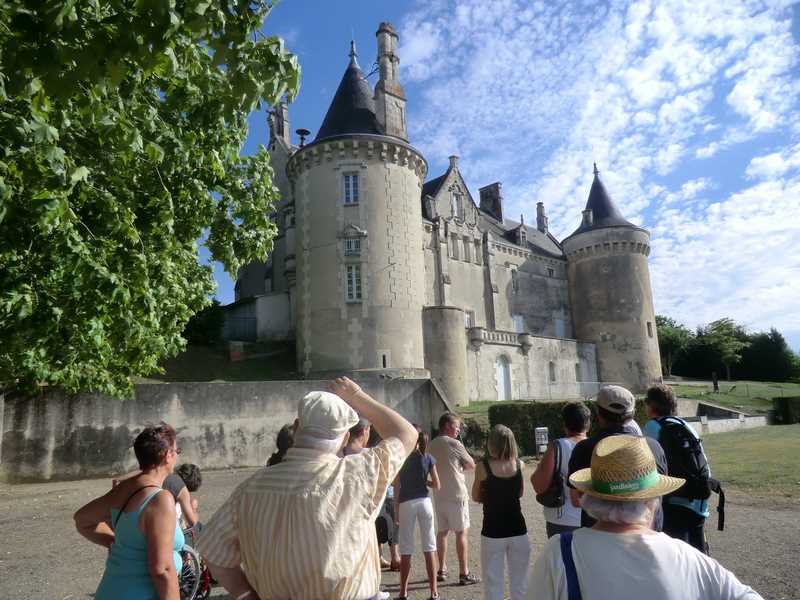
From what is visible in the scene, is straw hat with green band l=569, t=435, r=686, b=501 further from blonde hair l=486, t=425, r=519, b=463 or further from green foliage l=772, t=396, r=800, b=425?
green foliage l=772, t=396, r=800, b=425

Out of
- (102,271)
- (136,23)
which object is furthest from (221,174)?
(136,23)

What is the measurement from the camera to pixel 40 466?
13.2m

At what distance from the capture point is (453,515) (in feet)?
20.1

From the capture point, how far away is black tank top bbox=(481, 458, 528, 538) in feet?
15.4

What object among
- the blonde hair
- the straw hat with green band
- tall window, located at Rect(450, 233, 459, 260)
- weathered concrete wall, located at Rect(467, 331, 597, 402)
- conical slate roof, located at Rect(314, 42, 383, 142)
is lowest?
the blonde hair

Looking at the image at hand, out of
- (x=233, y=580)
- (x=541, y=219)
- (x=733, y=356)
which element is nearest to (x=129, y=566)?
(x=233, y=580)

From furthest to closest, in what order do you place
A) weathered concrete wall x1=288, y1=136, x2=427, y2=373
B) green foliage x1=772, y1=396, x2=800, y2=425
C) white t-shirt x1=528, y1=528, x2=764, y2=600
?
green foliage x1=772, y1=396, x2=800, y2=425 → weathered concrete wall x1=288, y1=136, x2=427, y2=373 → white t-shirt x1=528, y1=528, x2=764, y2=600

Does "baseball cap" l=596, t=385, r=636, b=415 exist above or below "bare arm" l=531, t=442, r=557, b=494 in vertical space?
above

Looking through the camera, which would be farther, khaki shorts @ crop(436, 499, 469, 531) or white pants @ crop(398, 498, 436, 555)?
khaki shorts @ crop(436, 499, 469, 531)

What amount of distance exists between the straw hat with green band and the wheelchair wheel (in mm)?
3725

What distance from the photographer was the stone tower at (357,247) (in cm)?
2355

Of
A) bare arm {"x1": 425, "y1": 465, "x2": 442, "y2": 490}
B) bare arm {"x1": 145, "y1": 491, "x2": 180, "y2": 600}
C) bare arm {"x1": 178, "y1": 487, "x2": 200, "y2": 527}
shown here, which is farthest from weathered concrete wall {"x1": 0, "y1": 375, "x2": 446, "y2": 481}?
bare arm {"x1": 145, "y1": 491, "x2": 180, "y2": 600}

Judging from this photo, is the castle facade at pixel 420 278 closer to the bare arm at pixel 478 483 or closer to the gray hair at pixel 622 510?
the bare arm at pixel 478 483

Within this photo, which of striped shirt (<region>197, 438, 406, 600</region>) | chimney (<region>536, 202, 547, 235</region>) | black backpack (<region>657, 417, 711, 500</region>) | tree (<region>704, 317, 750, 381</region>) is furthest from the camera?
tree (<region>704, 317, 750, 381</region>)
